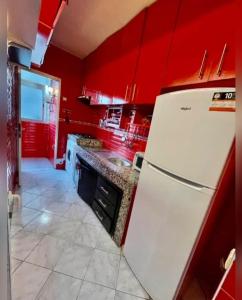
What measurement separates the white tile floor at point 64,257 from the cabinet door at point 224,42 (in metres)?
1.44

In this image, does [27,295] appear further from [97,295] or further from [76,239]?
[76,239]

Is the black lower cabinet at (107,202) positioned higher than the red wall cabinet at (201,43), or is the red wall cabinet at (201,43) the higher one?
the red wall cabinet at (201,43)

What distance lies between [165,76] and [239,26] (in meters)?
1.17

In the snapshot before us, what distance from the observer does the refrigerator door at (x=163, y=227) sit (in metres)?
0.98

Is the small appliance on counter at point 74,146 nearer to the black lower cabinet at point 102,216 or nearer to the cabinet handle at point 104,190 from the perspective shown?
the black lower cabinet at point 102,216

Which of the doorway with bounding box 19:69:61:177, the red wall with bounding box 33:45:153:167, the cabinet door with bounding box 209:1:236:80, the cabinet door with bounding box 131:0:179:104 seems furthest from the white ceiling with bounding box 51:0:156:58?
the doorway with bounding box 19:69:61:177

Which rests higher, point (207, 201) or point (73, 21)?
point (73, 21)

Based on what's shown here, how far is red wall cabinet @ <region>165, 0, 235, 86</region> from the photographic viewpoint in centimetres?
103

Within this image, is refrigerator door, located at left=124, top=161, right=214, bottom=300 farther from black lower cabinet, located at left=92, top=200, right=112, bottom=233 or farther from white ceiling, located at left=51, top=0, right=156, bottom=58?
white ceiling, located at left=51, top=0, right=156, bottom=58

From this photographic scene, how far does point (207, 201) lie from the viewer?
0.91 m

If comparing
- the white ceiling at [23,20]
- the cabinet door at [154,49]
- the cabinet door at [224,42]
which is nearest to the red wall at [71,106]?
the cabinet door at [154,49]

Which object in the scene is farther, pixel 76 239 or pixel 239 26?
pixel 76 239

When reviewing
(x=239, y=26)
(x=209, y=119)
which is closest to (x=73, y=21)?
(x=209, y=119)

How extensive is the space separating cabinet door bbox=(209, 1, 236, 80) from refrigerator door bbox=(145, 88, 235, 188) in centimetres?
24
